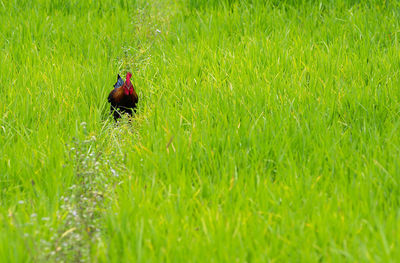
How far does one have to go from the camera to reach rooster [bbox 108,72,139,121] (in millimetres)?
4113

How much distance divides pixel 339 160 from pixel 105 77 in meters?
2.27

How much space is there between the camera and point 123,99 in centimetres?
412

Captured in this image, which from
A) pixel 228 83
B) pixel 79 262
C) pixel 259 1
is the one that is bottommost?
pixel 79 262

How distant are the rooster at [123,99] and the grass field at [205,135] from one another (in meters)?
0.15

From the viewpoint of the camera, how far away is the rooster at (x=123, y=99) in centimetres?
411

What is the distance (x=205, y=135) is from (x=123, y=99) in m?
0.94

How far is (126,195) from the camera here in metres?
2.95

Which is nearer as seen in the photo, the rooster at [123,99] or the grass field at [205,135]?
the grass field at [205,135]

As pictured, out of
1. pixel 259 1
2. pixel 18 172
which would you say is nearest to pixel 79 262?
pixel 18 172

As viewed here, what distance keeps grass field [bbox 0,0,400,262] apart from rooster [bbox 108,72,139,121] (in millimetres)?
151

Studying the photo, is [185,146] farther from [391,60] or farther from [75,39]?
[75,39]

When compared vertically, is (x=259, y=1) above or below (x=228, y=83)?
Answer: above

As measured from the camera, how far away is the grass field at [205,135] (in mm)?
2590

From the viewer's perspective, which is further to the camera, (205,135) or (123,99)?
(123,99)
